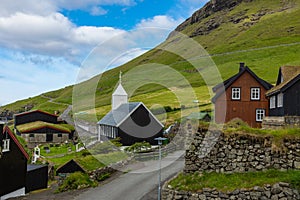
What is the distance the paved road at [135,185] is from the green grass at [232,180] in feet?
15.2

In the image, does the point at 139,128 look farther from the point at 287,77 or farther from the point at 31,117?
the point at 31,117

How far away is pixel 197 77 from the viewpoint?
148 meters

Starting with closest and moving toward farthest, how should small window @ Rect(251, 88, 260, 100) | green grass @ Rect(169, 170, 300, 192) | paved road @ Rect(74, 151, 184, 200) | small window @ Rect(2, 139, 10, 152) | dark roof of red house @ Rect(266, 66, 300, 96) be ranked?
green grass @ Rect(169, 170, 300, 192)
paved road @ Rect(74, 151, 184, 200)
small window @ Rect(2, 139, 10, 152)
dark roof of red house @ Rect(266, 66, 300, 96)
small window @ Rect(251, 88, 260, 100)

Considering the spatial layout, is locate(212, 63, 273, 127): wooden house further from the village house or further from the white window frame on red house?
the village house

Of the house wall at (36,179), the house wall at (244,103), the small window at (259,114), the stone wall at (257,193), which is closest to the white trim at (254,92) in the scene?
the house wall at (244,103)

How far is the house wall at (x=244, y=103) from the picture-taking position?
1756 inches

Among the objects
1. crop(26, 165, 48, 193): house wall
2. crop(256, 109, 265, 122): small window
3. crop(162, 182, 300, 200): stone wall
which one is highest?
crop(256, 109, 265, 122): small window

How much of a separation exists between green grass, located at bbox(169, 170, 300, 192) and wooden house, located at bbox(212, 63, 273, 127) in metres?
28.4

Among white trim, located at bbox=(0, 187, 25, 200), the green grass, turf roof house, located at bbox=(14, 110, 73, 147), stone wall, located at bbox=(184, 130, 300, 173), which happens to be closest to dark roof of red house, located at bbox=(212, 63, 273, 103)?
white trim, located at bbox=(0, 187, 25, 200)

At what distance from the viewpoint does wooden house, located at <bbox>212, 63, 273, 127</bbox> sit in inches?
1757

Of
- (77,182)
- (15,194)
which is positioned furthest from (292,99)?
(15,194)

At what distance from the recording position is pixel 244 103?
148ft

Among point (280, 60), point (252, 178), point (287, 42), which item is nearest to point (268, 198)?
point (252, 178)

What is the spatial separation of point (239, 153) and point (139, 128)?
3690 centimetres
